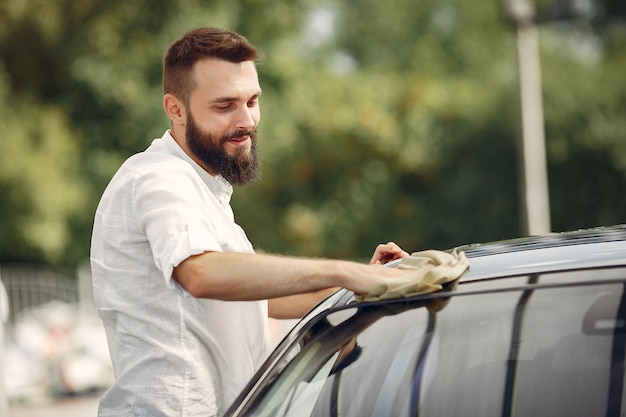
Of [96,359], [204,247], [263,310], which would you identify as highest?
[204,247]

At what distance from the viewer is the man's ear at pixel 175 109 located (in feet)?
9.73

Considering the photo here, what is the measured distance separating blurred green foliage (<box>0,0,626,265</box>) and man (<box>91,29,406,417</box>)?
19916 millimetres

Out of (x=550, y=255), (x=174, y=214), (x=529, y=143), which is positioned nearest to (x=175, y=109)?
(x=174, y=214)

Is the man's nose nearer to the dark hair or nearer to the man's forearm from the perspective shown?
the dark hair

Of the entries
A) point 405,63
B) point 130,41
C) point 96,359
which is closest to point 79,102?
point 130,41

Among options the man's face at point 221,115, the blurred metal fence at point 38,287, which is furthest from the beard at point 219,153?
the blurred metal fence at point 38,287

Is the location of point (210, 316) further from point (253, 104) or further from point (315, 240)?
point (315, 240)

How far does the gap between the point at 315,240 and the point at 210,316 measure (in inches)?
957

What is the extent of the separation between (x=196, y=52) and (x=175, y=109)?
0.17 metres

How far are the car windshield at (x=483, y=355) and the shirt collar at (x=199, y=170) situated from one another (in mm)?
565

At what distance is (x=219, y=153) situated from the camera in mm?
2922

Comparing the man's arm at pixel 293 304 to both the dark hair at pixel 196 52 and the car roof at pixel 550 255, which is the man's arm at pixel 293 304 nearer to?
the car roof at pixel 550 255

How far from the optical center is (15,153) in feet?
72.9

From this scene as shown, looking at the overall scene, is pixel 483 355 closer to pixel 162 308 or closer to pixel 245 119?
pixel 162 308
